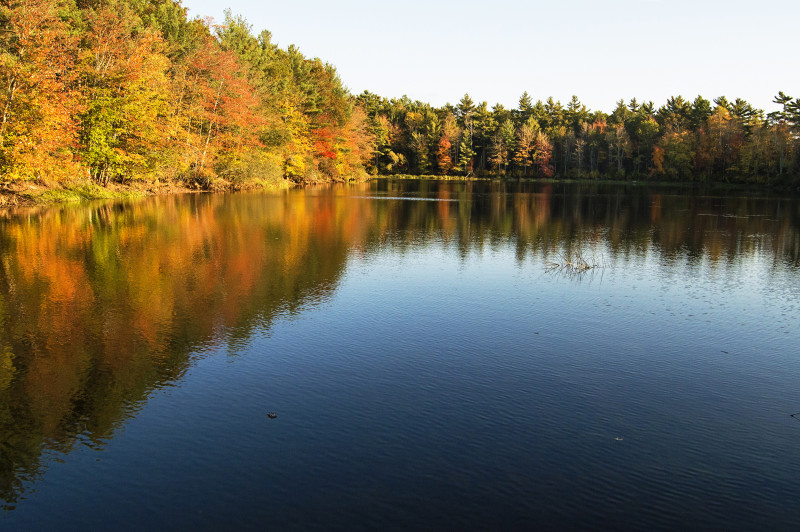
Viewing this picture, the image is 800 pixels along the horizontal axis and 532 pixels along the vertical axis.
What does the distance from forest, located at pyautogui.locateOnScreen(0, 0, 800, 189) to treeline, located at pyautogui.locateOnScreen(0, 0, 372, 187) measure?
0.12m

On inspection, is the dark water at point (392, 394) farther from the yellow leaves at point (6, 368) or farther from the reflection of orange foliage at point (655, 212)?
the reflection of orange foliage at point (655, 212)

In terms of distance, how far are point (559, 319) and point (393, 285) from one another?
4693 millimetres

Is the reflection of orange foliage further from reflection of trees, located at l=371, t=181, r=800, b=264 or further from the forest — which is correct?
the forest

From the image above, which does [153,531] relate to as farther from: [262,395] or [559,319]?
[559,319]

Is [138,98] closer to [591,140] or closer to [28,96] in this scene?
[28,96]

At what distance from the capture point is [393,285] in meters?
15.3

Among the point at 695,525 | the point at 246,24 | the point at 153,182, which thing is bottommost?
the point at 695,525

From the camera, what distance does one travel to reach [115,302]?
12789 millimetres

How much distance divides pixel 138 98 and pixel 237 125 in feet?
41.3

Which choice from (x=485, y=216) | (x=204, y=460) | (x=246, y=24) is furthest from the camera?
(x=246, y=24)

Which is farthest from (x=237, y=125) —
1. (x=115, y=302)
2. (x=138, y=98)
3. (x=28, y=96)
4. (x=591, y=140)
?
(x=591, y=140)

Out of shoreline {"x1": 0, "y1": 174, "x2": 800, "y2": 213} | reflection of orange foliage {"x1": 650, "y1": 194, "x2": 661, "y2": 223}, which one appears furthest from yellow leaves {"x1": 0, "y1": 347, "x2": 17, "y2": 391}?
reflection of orange foliage {"x1": 650, "y1": 194, "x2": 661, "y2": 223}

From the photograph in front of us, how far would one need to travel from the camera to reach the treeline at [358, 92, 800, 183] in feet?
256

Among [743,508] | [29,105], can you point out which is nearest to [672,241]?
[743,508]
